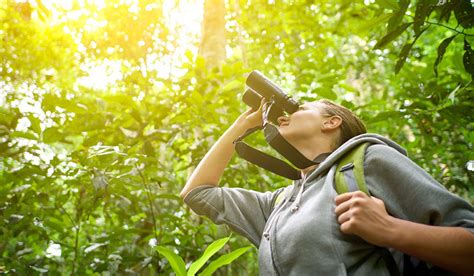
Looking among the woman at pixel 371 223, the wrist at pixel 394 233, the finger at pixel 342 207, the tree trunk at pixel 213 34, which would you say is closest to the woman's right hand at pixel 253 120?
the woman at pixel 371 223

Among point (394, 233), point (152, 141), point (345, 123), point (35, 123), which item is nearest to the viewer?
point (394, 233)

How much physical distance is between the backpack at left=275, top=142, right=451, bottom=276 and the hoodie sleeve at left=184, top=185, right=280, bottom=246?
0.56 meters

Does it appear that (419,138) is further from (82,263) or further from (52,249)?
(52,249)

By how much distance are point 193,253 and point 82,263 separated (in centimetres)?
72

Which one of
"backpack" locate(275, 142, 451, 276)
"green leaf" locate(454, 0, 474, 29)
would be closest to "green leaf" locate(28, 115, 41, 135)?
"backpack" locate(275, 142, 451, 276)

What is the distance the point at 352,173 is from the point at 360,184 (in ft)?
0.22

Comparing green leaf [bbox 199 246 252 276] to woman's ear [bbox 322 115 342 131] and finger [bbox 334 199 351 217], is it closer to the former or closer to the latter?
finger [bbox 334 199 351 217]

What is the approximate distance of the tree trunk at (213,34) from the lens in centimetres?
369

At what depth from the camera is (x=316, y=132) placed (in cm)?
167

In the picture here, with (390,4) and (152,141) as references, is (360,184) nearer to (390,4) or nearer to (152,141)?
(390,4)

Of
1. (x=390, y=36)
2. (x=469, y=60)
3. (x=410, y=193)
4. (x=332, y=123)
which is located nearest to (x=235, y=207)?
(x=332, y=123)

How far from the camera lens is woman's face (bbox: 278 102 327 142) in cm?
167

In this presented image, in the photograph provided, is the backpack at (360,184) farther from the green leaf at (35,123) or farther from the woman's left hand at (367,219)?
the green leaf at (35,123)

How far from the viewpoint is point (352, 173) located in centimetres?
128
